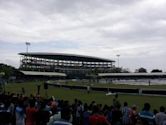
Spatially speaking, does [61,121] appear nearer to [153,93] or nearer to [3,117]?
[3,117]

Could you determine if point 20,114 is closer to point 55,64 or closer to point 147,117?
point 147,117

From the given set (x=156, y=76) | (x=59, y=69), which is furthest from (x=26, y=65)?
(x=156, y=76)

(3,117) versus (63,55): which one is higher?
(63,55)

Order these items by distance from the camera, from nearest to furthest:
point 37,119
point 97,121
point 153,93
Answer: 1. point 97,121
2. point 37,119
3. point 153,93

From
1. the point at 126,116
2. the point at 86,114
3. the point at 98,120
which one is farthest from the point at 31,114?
the point at 126,116

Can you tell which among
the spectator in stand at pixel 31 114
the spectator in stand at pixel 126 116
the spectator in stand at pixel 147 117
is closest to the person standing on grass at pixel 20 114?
the spectator in stand at pixel 31 114

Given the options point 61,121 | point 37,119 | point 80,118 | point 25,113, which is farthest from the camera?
point 80,118

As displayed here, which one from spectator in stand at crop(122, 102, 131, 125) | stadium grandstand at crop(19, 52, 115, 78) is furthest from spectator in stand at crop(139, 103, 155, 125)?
stadium grandstand at crop(19, 52, 115, 78)

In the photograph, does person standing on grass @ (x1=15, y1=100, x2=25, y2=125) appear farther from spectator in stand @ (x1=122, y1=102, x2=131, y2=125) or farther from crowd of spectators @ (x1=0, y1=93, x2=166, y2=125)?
spectator in stand @ (x1=122, y1=102, x2=131, y2=125)

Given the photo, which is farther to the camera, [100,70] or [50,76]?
[100,70]

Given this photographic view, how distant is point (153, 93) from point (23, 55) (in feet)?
484

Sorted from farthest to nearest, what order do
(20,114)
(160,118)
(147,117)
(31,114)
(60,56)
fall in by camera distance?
(60,56)
(20,114)
(31,114)
(147,117)
(160,118)

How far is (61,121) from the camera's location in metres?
8.38

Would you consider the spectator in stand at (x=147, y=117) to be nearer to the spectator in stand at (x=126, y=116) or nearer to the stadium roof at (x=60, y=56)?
the spectator in stand at (x=126, y=116)
